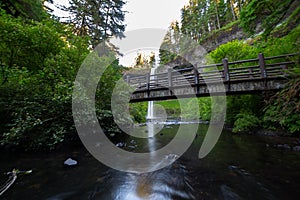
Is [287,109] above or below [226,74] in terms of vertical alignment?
below

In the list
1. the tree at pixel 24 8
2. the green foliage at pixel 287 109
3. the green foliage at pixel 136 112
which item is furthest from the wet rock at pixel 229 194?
the tree at pixel 24 8

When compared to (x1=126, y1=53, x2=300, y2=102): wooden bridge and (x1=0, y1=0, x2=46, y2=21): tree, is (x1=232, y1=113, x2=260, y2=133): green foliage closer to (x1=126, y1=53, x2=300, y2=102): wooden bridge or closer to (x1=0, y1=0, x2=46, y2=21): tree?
(x1=126, y1=53, x2=300, y2=102): wooden bridge

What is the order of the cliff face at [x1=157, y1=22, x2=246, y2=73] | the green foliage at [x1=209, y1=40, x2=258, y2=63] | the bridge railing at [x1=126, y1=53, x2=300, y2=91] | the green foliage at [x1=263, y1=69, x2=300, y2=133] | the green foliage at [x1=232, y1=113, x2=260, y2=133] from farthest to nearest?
the cliff face at [x1=157, y1=22, x2=246, y2=73] < the green foliage at [x1=209, y1=40, x2=258, y2=63] < the green foliage at [x1=232, y1=113, x2=260, y2=133] < the bridge railing at [x1=126, y1=53, x2=300, y2=91] < the green foliage at [x1=263, y1=69, x2=300, y2=133]

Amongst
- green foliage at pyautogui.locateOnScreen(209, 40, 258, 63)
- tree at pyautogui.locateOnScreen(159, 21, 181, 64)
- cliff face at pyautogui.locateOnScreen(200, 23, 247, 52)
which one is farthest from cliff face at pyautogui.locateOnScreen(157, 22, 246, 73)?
green foliage at pyautogui.locateOnScreen(209, 40, 258, 63)

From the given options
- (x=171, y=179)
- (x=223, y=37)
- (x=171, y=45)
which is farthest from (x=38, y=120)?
(x=171, y=45)

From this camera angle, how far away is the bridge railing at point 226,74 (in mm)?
7180

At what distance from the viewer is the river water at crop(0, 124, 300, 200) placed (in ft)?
10.7

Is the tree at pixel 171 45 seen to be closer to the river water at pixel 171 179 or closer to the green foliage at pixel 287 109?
the green foliage at pixel 287 109

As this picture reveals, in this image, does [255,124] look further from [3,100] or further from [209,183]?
[3,100]

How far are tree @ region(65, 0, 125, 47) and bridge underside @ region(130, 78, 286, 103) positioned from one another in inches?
372

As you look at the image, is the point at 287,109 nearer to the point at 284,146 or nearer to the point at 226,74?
the point at 284,146

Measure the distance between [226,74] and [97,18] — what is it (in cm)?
1278

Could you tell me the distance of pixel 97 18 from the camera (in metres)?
14.6

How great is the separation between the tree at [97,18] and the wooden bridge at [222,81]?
27.6ft
